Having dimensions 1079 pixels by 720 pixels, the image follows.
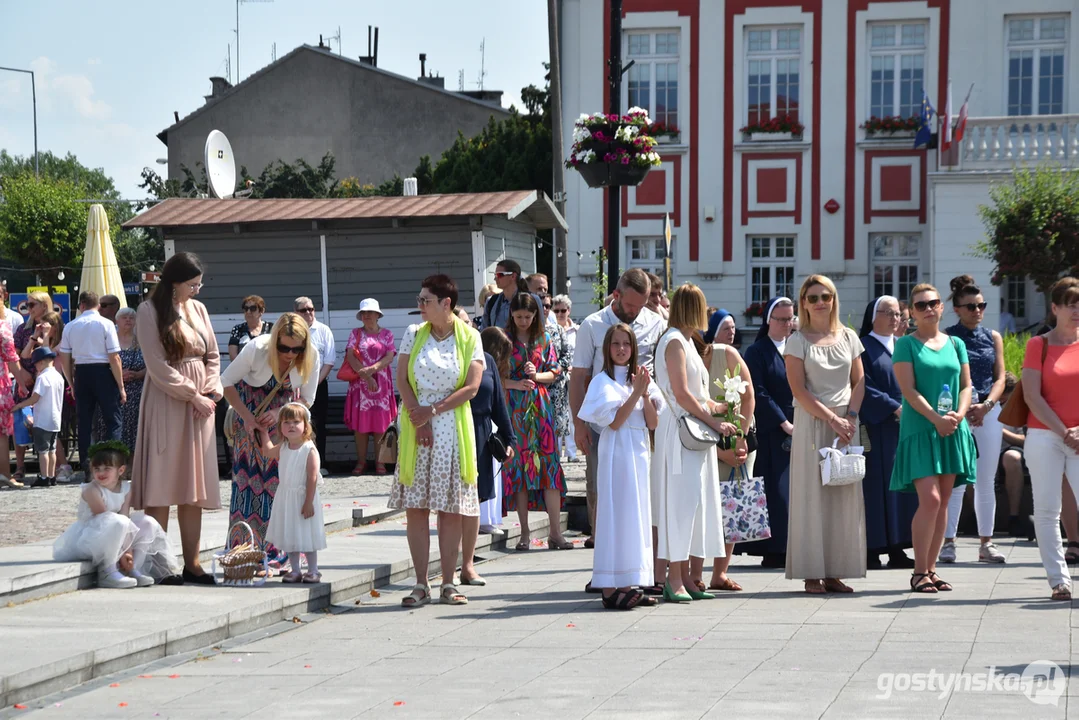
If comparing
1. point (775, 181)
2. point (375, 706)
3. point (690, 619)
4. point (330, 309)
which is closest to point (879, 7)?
point (775, 181)

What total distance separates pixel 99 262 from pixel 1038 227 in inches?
634

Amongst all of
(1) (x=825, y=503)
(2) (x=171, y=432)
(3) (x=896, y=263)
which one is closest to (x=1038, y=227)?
(3) (x=896, y=263)

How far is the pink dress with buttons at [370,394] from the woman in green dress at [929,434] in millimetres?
8849

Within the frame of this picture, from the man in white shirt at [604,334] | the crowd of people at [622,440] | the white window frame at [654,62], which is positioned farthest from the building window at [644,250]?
the crowd of people at [622,440]

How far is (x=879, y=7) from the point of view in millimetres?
29969

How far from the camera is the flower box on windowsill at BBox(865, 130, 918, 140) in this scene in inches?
1182

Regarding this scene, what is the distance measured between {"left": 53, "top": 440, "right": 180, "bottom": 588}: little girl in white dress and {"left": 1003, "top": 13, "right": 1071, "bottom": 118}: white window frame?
24.5m

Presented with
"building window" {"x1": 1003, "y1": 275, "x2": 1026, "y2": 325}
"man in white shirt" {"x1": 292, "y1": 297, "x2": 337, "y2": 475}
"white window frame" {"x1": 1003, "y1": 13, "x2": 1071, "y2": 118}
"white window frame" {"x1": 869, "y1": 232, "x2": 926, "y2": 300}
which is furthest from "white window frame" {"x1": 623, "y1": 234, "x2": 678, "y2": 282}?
"man in white shirt" {"x1": 292, "y1": 297, "x2": 337, "y2": 475}

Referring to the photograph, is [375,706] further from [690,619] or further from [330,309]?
[330,309]

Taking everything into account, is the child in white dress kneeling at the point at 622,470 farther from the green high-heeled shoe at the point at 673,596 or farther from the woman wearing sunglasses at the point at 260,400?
the woman wearing sunglasses at the point at 260,400

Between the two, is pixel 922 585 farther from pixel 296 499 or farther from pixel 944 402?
pixel 296 499

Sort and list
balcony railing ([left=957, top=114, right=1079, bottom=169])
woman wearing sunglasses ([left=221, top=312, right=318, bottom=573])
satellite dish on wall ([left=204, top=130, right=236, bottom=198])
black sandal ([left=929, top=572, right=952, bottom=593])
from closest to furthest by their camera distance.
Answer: black sandal ([left=929, top=572, right=952, bottom=593]) → woman wearing sunglasses ([left=221, top=312, right=318, bottom=573]) → satellite dish on wall ([left=204, top=130, right=236, bottom=198]) → balcony railing ([left=957, top=114, right=1079, bottom=169])

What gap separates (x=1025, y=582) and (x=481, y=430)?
12.2ft

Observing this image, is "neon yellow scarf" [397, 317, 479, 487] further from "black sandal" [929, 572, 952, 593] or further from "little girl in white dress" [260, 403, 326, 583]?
"black sandal" [929, 572, 952, 593]
